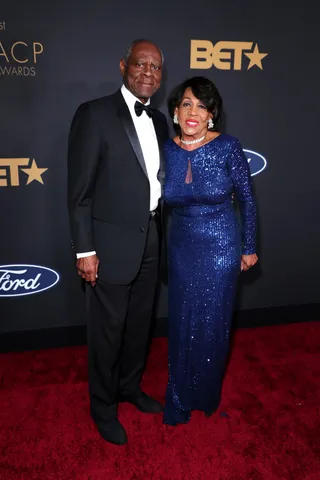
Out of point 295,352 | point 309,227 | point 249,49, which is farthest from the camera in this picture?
point 309,227

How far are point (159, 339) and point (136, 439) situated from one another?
1098 mm

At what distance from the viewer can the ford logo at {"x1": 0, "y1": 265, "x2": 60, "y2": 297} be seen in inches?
119

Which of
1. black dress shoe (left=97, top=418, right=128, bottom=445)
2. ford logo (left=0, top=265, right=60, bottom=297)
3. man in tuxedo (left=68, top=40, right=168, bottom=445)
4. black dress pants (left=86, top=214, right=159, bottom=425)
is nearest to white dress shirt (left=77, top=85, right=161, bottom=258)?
man in tuxedo (left=68, top=40, right=168, bottom=445)

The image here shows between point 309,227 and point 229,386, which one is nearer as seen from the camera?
point 229,386

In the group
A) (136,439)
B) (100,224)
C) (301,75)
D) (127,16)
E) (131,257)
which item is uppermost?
(127,16)

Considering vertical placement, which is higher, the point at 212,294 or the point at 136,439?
the point at 212,294

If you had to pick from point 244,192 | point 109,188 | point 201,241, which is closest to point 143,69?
point 109,188

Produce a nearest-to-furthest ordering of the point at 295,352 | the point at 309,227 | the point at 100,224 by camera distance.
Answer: the point at 100,224 → the point at 295,352 → the point at 309,227

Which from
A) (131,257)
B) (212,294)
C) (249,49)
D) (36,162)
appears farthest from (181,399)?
(249,49)

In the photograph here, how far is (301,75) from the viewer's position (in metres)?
3.12

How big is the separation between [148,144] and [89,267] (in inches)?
25.2

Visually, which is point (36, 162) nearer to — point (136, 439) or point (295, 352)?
point (136, 439)

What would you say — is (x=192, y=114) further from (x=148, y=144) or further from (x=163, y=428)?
(x=163, y=428)

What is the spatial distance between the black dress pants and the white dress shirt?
15cm
